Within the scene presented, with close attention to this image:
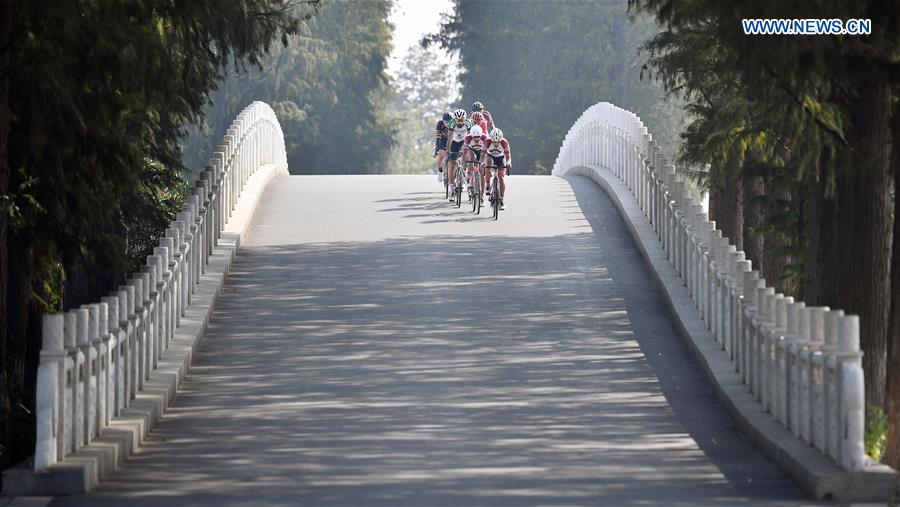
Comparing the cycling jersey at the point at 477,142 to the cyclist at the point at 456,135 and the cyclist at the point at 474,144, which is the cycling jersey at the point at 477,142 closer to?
the cyclist at the point at 474,144

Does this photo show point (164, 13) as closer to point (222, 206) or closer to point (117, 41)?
point (117, 41)

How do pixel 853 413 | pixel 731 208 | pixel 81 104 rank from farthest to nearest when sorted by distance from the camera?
pixel 731 208
pixel 81 104
pixel 853 413

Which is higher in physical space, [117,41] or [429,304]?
[117,41]

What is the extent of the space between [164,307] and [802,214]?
483 inches

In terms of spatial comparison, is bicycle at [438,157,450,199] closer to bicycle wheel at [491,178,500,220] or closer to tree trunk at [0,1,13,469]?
bicycle wheel at [491,178,500,220]

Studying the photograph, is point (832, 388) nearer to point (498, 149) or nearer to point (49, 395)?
point (49, 395)

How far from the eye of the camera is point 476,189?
30.8m

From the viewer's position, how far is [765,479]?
44.1 feet

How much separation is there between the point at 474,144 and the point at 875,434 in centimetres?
1608

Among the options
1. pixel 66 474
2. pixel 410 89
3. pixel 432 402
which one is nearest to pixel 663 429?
pixel 432 402

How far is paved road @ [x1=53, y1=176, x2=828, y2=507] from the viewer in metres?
13.2

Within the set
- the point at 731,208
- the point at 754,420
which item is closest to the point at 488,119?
the point at 731,208

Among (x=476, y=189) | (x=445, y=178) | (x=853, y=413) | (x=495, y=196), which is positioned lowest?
(x=853, y=413)

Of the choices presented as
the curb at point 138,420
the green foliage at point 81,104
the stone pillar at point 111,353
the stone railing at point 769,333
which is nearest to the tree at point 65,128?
the green foliage at point 81,104
